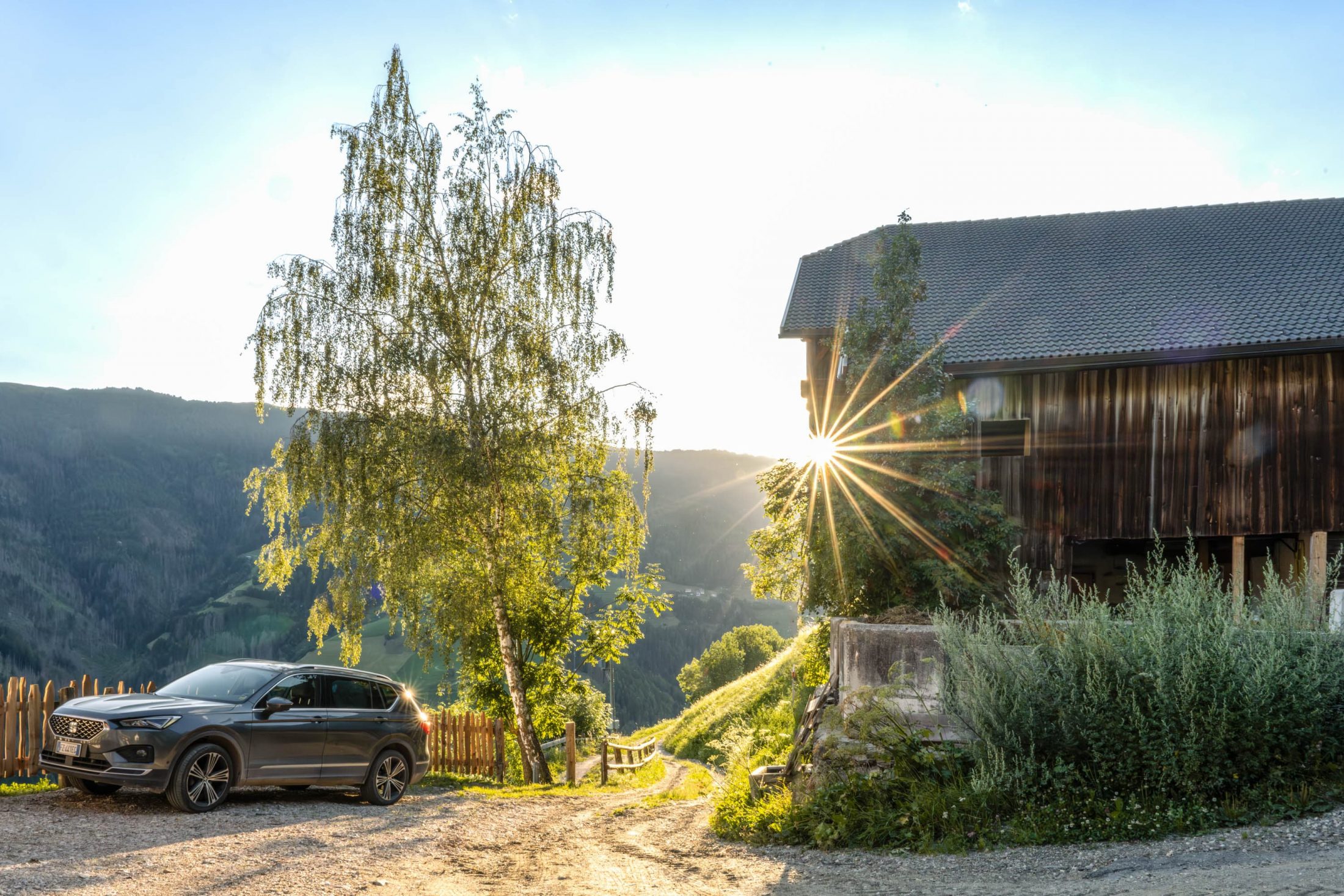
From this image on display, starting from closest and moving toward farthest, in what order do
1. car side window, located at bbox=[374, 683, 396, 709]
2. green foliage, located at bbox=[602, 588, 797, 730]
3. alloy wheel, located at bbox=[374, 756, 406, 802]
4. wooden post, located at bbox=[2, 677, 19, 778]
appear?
wooden post, located at bbox=[2, 677, 19, 778] < alloy wheel, located at bbox=[374, 756, 406, 802] < car side window, located at bbox=[374, 683, 396, 709] < green foliage, located at bbox=[602, 588, 797, 730]

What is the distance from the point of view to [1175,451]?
17.6 metres

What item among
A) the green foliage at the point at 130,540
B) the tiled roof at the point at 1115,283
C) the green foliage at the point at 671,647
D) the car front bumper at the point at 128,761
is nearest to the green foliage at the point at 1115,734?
the car front bumper at the point at 128,761

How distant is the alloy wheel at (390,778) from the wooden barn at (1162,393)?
33.7ft

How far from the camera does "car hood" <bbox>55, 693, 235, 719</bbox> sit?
9.73 meters

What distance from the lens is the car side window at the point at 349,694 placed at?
38.4ft

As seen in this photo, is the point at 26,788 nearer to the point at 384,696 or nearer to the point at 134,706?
the point at 134,706

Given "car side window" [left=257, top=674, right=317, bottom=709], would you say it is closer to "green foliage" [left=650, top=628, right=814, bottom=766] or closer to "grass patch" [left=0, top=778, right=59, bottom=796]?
"grass patch" [left=0, top=778, right=59, bottom=796]

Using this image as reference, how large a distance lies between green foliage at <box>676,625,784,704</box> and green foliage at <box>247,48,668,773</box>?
53.6m

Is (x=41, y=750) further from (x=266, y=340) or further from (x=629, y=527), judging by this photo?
(x=629, y=527)

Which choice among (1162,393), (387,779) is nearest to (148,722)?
(387,779)

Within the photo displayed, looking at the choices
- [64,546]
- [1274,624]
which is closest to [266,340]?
[1274,624]

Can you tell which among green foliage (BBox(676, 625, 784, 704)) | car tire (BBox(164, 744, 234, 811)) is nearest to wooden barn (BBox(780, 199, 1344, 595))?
car tire (BBox(164, 744, 234, 811))

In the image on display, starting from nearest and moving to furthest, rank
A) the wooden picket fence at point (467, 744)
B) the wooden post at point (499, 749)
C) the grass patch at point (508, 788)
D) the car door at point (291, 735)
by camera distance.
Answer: the car door at point (291, 735)
the grass patch at point (508, 788)
the wooden picket fence at point (467, 744)
the wooden post at point (499, 749)

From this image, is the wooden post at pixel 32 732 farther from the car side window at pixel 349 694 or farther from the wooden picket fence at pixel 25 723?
the car side window at pixel 349 694
